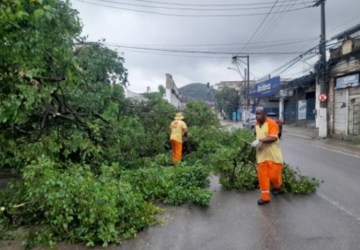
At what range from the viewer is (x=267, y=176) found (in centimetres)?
753

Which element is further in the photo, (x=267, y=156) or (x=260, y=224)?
(x=267, y=156)

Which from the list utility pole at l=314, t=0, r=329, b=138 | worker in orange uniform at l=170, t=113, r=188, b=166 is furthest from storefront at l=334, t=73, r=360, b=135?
worker in orange uniform at l=170, t=113, r=188, b=166

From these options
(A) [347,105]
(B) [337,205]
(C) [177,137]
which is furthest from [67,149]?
(A) [347,105]

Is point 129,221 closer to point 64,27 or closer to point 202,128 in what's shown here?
point 64,27

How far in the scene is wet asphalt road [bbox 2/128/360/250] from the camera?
5391 mm

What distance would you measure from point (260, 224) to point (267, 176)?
1463 millimetres

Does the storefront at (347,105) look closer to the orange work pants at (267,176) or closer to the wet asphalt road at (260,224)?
the wet asphalt road at (260,224)

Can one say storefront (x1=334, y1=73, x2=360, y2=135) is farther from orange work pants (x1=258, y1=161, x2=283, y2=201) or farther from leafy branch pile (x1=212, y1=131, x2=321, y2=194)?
orange work pants (x1=258, y1=161, x2=283, y2=201)

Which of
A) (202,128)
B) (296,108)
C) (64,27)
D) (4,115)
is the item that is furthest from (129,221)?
(296,108)

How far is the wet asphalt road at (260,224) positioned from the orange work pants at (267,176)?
0.78ft

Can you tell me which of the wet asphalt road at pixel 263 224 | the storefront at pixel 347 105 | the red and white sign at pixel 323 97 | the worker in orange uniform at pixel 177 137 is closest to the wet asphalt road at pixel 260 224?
the wet asphalt road at pixel 263 224

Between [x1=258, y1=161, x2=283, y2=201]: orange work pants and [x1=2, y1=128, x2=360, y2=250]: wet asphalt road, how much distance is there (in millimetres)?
238

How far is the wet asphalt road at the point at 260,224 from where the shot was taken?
539cm

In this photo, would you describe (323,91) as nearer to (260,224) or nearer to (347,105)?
(347,105)
